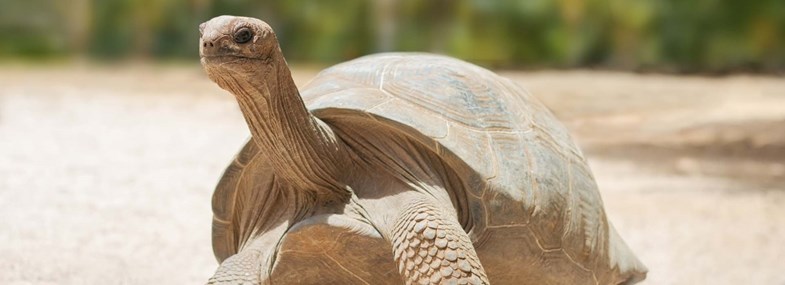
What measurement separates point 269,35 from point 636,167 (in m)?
5.09

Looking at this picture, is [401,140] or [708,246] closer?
[401,140]

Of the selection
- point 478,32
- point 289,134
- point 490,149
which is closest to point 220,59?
point 289,134

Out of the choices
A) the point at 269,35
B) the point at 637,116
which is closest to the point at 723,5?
the point at 637,116

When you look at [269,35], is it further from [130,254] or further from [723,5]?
[723,5]

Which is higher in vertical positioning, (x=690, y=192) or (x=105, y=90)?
(x=690, y=192)

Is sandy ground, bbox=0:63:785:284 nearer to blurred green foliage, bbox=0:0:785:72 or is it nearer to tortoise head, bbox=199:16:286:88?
tortoise head, bbox=199:16:286:88

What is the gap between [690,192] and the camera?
6277mm

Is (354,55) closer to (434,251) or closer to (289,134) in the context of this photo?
(289,134)

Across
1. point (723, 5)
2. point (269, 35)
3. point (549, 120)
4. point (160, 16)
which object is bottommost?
point (160, 16)

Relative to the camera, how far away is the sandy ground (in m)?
4.07

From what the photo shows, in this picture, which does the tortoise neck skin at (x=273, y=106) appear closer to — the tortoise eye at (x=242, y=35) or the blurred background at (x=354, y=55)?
the tortoise eye at (x=242, y=35)

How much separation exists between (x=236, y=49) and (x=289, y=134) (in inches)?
13.0

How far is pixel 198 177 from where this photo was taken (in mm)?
5672

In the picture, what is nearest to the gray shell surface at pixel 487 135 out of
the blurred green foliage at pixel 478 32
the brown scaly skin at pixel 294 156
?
the brown scaly skin at pixel 294 156
